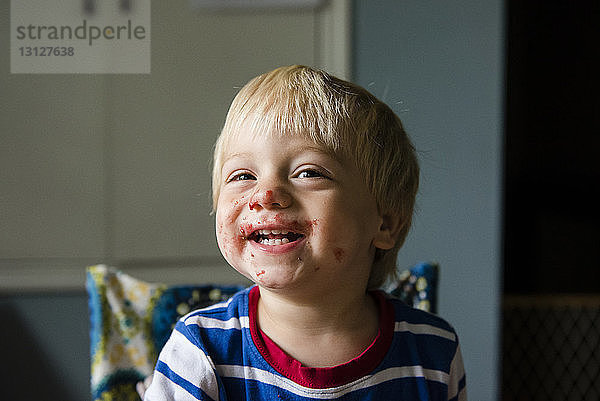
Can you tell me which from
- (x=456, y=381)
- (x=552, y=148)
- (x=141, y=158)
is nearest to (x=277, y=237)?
(x=456, y=381)

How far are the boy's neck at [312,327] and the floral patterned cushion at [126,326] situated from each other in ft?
0.63

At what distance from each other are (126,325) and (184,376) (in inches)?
8.8

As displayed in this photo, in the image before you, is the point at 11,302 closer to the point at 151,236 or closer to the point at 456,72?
the point at 151,236

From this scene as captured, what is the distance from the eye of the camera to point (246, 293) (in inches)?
26.1

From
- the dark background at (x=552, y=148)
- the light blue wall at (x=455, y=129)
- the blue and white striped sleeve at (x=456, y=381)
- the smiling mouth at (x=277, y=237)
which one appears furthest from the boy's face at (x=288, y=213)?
the dark background at (x=552, y=148)

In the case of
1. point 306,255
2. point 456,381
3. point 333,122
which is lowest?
point 456,381

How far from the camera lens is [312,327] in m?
0.62

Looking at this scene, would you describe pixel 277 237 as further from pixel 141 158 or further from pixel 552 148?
pixel 552 148

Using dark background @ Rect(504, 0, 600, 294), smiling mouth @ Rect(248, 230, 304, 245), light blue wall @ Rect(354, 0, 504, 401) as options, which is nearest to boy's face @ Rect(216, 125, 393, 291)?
smiling mouth @ Rect(248, 230, 304, 245)

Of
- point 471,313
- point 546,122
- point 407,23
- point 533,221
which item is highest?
point 407,23

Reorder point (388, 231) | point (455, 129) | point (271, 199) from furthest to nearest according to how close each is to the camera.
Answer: point (455, 129), point (388, 231), point (271, 199)

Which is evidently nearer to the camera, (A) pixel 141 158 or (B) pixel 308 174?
(B) pixel 308 174

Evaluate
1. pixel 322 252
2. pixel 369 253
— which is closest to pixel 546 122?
pixel 369 253

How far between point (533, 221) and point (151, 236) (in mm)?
1161
